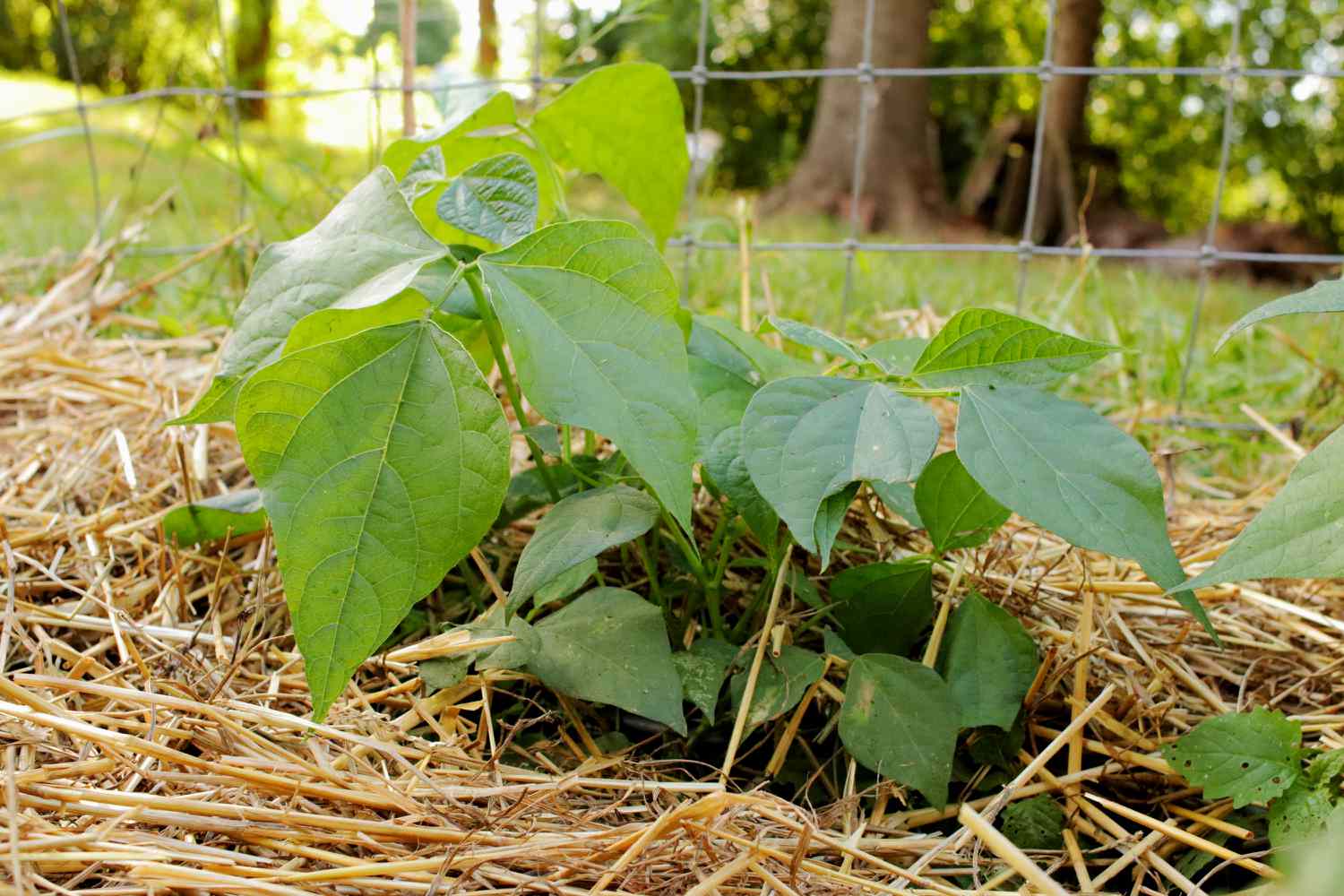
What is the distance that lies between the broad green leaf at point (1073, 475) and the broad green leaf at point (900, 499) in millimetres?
143

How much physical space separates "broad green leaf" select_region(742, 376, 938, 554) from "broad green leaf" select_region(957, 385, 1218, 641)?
0.04m

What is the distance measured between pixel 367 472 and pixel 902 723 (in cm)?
41

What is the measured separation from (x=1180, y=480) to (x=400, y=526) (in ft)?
3.67

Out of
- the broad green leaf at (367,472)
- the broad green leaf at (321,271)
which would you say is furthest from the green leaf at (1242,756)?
the broad green leaf at (321,271)

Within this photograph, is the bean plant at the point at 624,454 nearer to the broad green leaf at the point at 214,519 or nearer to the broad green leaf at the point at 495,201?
the broad green leaf at the point at 495,201

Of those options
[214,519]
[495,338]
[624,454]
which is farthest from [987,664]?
[214,519]

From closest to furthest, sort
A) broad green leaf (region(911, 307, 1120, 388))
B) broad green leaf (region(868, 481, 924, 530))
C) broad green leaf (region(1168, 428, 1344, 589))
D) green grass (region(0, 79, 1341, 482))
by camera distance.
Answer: broad green leaf (region(1168, 428, 1344, 589)), broad green leaf (region(911, 307, 1120, 388)), broad green leaf (region(868, 481, 924, 530)), green grass (region(0, 79, 1341, 482))

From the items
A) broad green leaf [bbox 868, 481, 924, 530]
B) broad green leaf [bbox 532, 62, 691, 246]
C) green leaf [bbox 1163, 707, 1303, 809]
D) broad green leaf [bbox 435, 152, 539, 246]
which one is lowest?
green leaf [bbox 1163, 707, 1303, 809]

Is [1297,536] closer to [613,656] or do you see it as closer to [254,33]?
[613,656]

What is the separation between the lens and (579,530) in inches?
29.9

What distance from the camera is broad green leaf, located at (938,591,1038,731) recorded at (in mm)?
818

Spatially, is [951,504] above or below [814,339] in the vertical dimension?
below

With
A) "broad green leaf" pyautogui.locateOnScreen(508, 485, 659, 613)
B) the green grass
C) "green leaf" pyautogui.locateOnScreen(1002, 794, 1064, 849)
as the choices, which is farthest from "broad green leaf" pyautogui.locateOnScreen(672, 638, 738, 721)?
the green grass

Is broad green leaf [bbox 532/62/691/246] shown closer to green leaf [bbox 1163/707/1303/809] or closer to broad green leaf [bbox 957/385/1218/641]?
broad green leaf [bbox 957/385/1218/641]
